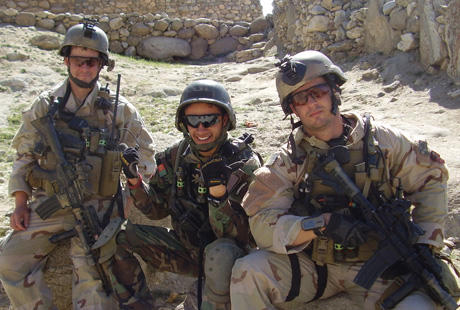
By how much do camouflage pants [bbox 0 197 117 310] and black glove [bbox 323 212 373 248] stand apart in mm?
1957

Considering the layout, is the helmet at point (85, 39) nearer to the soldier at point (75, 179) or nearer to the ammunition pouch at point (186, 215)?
the soldier at point (75, 179)

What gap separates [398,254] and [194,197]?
5.36 feet

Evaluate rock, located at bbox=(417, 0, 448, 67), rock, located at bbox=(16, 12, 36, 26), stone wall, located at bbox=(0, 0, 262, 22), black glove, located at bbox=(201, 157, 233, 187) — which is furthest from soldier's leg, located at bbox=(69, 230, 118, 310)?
stone wall, located at bbox=(0, 0, 262, 22)

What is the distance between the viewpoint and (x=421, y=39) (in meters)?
6.81

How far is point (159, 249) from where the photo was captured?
3535mm

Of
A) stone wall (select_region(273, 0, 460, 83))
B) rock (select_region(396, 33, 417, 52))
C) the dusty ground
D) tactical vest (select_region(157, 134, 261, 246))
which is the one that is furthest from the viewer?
rock (select_region(396, 33, 417, 52))

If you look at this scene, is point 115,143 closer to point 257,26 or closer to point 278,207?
point 278,207

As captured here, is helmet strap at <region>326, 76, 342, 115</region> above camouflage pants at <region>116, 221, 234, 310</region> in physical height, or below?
above

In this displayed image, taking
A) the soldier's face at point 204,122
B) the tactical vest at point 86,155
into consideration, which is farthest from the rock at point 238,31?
the soldier's face at point 204,122

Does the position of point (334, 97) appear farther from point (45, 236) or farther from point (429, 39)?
point (429, 39)

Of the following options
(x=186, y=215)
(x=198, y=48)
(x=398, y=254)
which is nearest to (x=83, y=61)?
(x=186, y=215)

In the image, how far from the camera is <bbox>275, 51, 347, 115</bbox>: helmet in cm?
307

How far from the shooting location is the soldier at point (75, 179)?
3.56 metres

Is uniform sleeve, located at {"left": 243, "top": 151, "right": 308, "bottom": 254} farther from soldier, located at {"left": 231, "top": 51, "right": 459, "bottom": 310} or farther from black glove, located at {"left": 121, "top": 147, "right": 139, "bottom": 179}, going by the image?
black glove, located at {"left": 121, "top": 147, "right": 139, "bottom": 179}
